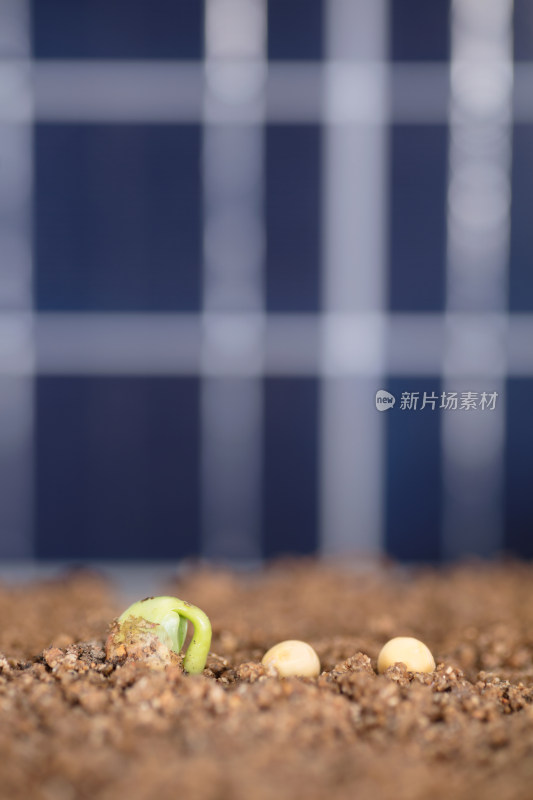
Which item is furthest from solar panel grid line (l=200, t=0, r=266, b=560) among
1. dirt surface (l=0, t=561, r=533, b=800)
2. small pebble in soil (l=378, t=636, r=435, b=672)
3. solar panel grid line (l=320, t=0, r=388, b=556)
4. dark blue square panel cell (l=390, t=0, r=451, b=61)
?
small pebble in soil (l=378, t=636, r=435, b=672)

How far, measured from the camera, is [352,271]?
3.54m

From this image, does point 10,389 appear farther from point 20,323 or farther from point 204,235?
point 204,235

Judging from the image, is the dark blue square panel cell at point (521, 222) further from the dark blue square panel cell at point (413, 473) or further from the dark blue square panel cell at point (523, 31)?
the dark blue square panel cell at point (413, 473)

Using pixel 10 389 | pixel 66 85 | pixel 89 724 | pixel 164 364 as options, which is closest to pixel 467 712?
pixel 89 724

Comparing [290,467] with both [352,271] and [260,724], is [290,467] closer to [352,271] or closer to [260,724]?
[352,271]

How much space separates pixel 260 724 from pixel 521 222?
2.99m

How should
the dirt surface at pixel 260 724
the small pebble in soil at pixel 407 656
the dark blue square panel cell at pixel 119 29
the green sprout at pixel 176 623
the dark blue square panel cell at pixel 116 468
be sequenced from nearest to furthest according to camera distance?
the dirt surface at pixel 260 724, the green sprout at pixel 176 623, the small pebble in soil at pixel 407 656, the dark blue square panel cell at pixel 119 29, the dark blue square panel cell at pixel 116 468

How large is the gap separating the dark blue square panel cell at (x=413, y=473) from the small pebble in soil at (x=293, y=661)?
87.1 inches

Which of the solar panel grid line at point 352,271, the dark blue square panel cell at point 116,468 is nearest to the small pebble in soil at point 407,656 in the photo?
the solar panel grid line at point 352,271

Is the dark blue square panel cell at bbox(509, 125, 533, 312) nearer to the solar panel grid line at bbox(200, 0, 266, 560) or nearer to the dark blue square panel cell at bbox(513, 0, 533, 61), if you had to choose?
the dark blue square panel cell at bbox(513, 0, 533, 61)

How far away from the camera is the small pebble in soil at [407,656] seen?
144cm

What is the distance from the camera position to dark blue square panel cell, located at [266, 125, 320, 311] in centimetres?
352

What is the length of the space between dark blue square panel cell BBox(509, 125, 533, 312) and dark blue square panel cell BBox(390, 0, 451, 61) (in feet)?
1.69

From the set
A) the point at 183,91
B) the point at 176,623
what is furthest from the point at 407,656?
the point at 183,91
